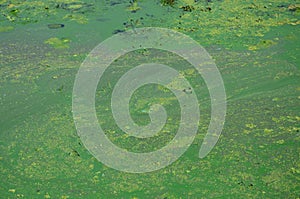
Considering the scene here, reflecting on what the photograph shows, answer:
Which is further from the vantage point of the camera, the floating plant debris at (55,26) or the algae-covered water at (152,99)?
the floating plant debris at (55,26)

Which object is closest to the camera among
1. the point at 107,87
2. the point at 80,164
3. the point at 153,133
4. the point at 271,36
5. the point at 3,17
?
the point at 80,164

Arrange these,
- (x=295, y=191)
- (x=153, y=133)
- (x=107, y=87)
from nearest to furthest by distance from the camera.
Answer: (x=295, y=191) → (x=153, y=133) → (x=107, y=87)

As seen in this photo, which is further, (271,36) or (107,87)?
(271,36)

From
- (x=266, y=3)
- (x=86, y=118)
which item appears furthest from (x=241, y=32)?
(x=86, y=118)

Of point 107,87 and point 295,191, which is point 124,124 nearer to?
point 107,87

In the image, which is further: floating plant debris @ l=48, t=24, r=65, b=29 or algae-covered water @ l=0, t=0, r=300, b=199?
floating plant debris @ l=48, t=24, r=65, b=29

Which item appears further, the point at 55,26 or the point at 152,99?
the point at 55,26

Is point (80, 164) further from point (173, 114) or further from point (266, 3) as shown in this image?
point (266, 3)

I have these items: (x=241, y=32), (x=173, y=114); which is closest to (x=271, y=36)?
(x=241, y=32)
